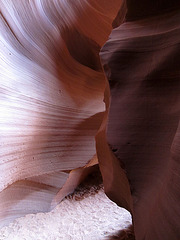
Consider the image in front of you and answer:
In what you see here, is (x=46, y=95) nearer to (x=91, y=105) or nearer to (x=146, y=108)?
(x=91, y=105)

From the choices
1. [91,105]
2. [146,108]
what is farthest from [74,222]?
[146,108]

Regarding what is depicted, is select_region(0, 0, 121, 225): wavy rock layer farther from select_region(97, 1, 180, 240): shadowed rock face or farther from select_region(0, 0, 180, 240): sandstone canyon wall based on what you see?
select_region(97, 1, 180, 240): shadowed rock face

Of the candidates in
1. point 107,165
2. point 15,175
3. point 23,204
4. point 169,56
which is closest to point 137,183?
point 107,165

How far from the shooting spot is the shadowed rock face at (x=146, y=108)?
0.66 m

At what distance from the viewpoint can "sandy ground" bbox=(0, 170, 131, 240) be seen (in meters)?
1.21

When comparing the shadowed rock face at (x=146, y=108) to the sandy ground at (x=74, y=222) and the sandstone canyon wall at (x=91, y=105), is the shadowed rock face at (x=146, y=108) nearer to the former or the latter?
the sandstone canyon wall at (x=91, y=105)

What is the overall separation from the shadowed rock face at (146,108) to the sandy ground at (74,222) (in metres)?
0.50

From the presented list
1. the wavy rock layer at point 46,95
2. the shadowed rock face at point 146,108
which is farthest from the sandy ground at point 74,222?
the shadowed rock face at point 146,108

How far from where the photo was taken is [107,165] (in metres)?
1.04

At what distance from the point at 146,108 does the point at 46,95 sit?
2.13 ft

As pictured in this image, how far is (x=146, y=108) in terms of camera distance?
2.44 ft

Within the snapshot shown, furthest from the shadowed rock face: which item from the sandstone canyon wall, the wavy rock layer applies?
the wavy rock layer

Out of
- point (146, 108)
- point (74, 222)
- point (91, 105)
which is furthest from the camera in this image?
point (91, 105)

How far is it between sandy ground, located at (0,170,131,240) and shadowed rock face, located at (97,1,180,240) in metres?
0.50
